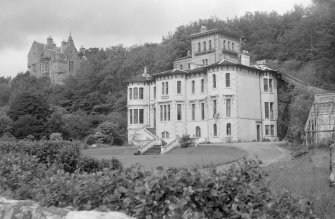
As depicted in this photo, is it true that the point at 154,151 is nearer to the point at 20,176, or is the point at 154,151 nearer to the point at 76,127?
the point at 76,127

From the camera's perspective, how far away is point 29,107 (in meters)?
57.0

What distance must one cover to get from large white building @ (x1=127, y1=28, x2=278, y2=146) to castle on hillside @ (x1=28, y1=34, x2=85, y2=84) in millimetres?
44218

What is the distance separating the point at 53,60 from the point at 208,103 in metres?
58.5

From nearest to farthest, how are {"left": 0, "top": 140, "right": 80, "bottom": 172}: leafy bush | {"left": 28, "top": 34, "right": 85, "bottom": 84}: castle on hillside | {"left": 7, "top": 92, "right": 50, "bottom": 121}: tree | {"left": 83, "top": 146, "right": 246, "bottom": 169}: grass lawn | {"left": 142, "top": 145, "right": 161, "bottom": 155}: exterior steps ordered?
{"left": 0, "top": 140, "right": 80, "bottom": 172}: leafy bush < {"left": 83, "top": 146, "right": 246, "bottom": 169}: grass lawn < {"left": 142, "top": 145, "right": 161, "bottom": 155}: exterior steps < {"left": 7, "top": 92, "right": 50, "bottom": 121}: tree < {"left": 28, "top": 34, "right": 85, "bottom": 84}: castle on hillside

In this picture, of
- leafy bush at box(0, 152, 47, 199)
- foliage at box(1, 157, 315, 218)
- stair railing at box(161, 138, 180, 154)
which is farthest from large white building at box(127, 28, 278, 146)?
foliage at box(1, 157, 315, 218)

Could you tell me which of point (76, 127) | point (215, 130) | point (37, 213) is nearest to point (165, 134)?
point (215, 130)

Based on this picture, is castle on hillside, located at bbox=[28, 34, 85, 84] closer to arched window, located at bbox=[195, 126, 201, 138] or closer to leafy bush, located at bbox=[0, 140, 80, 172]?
arched window, located at bbox=[195, 126, 201, 138]

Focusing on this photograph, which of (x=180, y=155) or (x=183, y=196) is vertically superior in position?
(x=183, y=196)

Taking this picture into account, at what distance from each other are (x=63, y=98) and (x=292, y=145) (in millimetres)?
52391

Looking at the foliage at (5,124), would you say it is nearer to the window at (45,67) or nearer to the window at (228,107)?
the window at (228,107)

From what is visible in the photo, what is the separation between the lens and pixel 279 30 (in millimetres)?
76750

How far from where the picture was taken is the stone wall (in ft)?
16.0

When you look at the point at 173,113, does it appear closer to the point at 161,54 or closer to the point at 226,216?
the point at 161,54

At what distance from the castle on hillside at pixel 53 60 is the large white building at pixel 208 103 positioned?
44218 millimetres
